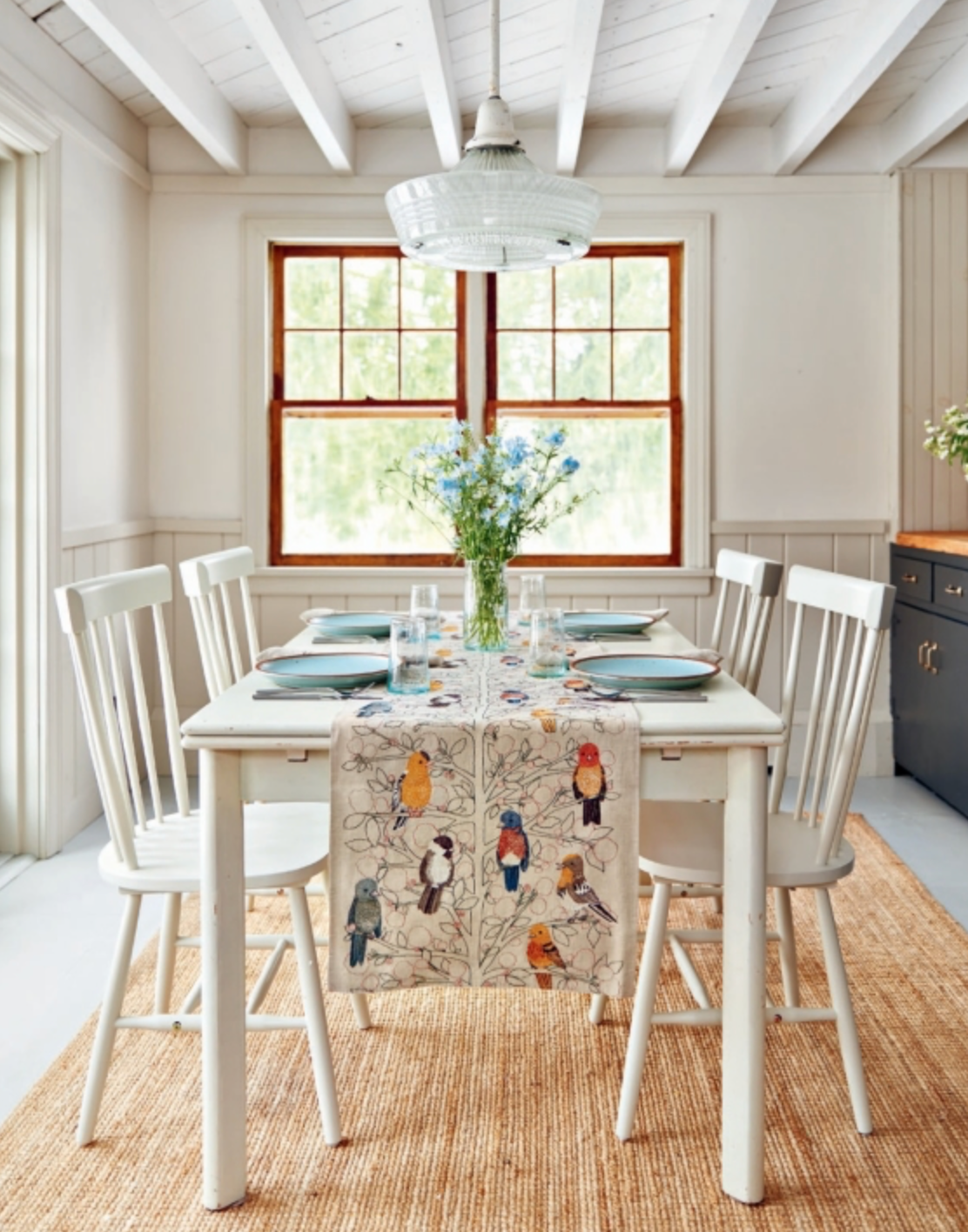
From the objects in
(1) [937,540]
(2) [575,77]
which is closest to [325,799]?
(2) [575,77]

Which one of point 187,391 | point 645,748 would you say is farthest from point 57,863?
point 645,748

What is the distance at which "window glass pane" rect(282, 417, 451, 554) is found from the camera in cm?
489

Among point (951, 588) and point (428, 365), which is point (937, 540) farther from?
point (428, 365)

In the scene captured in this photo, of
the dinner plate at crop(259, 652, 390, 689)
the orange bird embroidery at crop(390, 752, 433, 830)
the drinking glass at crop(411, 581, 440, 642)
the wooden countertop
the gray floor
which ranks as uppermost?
the wooden countertop

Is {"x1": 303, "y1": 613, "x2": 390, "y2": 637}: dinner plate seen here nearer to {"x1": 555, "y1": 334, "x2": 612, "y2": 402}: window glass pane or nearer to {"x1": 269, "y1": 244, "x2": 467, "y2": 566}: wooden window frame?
{"x1": 269, "y1": 244, "x2": 467, "y2": 566}: wooden window frame

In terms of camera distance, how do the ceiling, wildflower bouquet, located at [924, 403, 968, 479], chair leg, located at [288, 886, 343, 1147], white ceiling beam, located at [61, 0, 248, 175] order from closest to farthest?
chair leg, located at [288, 886, 343, 1147], white ceiling beam, located at [61, 0, 248, 175], the ceiling, wildflower bouquet, located at [924, 403, 968, 479]

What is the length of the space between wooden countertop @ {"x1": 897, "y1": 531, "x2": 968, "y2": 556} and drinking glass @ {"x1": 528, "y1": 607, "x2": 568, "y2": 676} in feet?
7.17

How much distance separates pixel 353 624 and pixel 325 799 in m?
1.08

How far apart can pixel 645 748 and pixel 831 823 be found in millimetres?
444

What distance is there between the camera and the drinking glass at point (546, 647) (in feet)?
7.66

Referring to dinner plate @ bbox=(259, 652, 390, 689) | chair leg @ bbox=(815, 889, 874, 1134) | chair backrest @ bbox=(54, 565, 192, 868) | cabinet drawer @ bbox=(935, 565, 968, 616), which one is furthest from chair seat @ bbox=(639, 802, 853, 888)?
cabinet drawer @ bbox=(935, 565, 968, 616)

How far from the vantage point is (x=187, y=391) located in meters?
4.82

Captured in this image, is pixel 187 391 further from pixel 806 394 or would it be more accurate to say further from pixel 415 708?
pixel 415 708

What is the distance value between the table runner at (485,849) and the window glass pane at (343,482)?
9.77 ft
